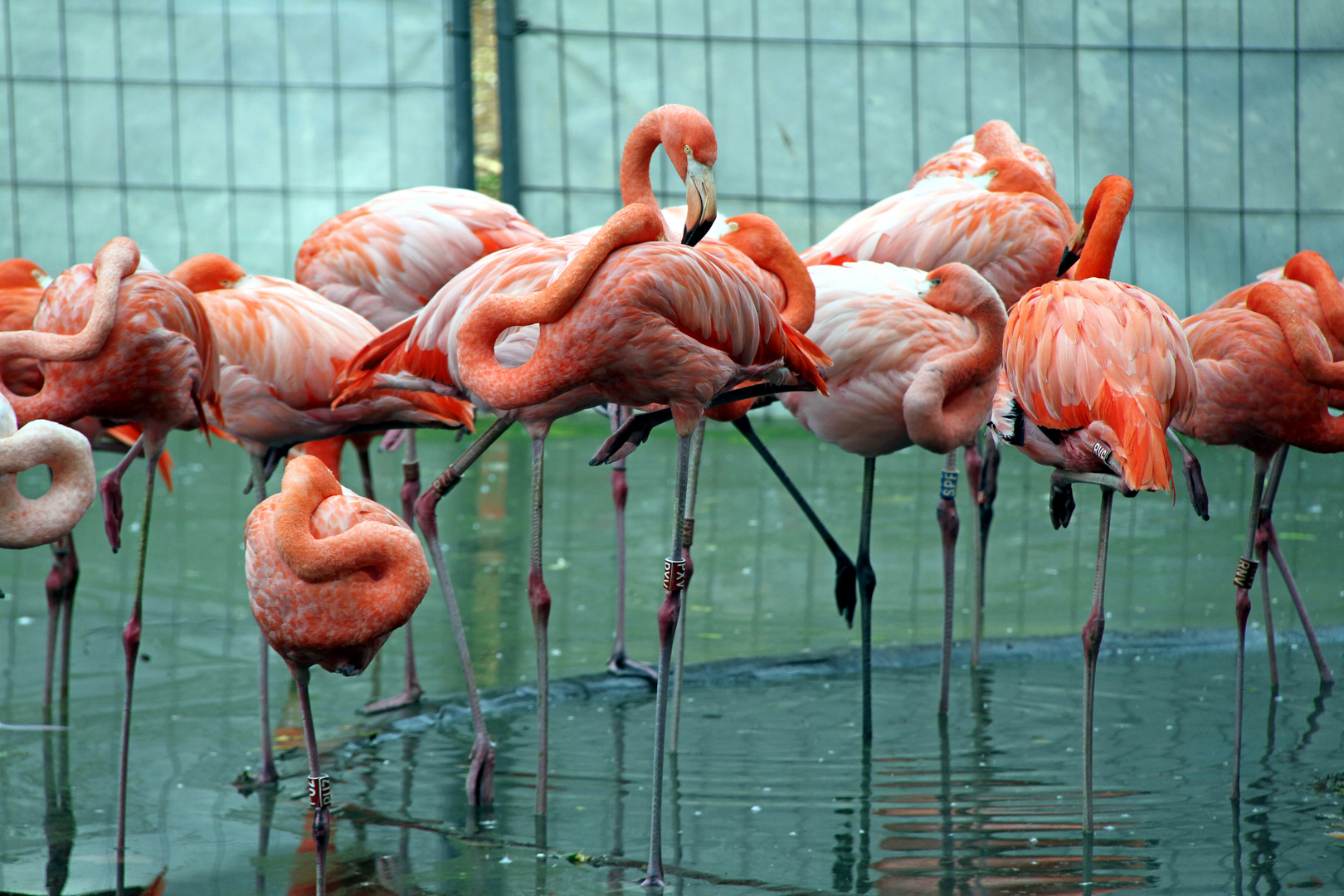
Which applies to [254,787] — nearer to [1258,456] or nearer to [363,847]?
[363,847]

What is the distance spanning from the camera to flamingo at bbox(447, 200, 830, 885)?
294 cm

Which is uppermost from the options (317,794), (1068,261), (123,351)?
(1068,261)

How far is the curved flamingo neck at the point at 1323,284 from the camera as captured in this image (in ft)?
12.6

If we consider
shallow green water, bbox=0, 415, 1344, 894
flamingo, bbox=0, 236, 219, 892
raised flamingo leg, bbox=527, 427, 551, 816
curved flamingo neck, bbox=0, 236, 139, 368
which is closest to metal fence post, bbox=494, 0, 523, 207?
shallow green water, bbox=0, 415, 1344, 894

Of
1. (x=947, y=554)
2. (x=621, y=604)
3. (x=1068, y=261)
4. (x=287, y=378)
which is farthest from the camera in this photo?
(x=621, y=604)

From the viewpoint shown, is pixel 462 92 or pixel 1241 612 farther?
pixel 462 92

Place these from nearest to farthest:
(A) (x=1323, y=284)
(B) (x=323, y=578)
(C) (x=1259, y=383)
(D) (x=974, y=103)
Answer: (B) (x=323, y=578), (C) (x=1259, y=383), (A) (x=1323, y=284), (D) (x=974, y=103)

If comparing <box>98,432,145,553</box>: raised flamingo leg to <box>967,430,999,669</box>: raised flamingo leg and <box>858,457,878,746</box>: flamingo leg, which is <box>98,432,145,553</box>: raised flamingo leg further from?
<box>967,430,999,669</box>: raised flamingo leg

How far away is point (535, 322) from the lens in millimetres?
2982

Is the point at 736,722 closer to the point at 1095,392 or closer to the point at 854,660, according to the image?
the point at 854,660

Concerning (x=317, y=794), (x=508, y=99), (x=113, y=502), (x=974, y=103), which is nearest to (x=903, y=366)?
(x=317, y=794)

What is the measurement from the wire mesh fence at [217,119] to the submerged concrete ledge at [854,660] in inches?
218

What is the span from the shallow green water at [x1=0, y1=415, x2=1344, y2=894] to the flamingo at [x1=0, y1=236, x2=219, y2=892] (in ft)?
1.53

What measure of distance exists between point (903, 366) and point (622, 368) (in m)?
1.12
